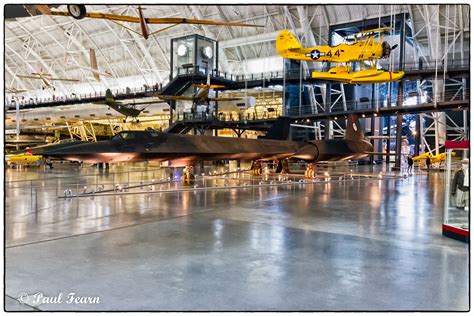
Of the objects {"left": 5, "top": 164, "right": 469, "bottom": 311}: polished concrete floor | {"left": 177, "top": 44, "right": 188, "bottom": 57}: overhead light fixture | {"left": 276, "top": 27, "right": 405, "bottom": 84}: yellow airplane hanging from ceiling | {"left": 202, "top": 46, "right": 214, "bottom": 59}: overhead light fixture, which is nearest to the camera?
{"left": 5, "top": 164, "right": 469, "bottom": 311}: polished concrete floor

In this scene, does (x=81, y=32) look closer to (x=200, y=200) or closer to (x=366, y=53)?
(x=366, y=53)

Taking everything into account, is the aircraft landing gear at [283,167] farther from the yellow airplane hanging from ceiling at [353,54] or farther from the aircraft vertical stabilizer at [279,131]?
the yellow airplane hanging from ceiling at [353,54]

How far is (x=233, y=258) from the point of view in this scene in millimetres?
6121

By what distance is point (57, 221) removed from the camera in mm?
9273

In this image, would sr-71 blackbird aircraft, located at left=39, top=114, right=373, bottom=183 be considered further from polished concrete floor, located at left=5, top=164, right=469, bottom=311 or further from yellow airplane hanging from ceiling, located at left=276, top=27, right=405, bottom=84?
yellow airplane hanging from ceiling, located at left=276, top=27, right=405, bottom=84

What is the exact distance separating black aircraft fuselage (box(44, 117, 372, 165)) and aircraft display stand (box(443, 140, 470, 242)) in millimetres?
10135

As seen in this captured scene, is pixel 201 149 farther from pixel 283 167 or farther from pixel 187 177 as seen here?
pixel 283 167

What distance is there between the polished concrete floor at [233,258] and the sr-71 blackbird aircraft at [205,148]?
2.34 m

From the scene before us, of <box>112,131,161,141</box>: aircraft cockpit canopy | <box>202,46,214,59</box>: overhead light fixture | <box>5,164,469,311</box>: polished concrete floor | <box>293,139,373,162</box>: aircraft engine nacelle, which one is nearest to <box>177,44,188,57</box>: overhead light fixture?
<box>202,46,214,59</box>: overhead light fixture

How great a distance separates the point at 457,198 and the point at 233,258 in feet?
16.2

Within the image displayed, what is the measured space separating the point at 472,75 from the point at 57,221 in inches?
350

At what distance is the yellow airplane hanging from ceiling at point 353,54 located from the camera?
69.5ft

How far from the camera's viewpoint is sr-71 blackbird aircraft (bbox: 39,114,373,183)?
44.0 feet

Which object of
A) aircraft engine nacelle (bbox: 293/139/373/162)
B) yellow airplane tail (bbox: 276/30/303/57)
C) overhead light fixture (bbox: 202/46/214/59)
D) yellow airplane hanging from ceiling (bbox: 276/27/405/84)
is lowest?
aircraft engine nacelle (bbox: 293/139/373/162)
